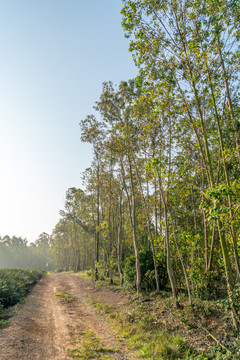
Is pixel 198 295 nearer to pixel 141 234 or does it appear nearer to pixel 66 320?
pixel 66 320

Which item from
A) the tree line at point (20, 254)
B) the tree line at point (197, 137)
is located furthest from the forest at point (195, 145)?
the tree line at point (20, 254)

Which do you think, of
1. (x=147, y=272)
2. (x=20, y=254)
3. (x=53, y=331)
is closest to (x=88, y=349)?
(x=53, y=331)

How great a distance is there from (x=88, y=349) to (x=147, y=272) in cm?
551

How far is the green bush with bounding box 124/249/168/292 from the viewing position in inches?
413

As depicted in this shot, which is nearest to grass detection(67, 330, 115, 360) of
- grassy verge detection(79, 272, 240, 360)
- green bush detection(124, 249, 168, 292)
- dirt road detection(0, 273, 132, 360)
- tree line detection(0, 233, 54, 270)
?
dirt road detection(0, 273, 132, 360)

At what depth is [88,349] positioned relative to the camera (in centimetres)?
566

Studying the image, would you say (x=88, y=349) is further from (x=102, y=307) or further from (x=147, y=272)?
(x=147, y=272)

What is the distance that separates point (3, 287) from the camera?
10.3 meters

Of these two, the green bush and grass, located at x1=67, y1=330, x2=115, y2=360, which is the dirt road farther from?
the green bush

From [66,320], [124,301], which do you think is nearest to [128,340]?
[66,320]

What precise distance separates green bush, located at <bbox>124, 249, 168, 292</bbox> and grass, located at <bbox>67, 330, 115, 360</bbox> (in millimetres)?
4299

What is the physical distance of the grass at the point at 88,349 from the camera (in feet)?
17.4

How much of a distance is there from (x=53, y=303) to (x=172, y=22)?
44.1ft

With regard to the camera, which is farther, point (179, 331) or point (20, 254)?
point (20, 254)
